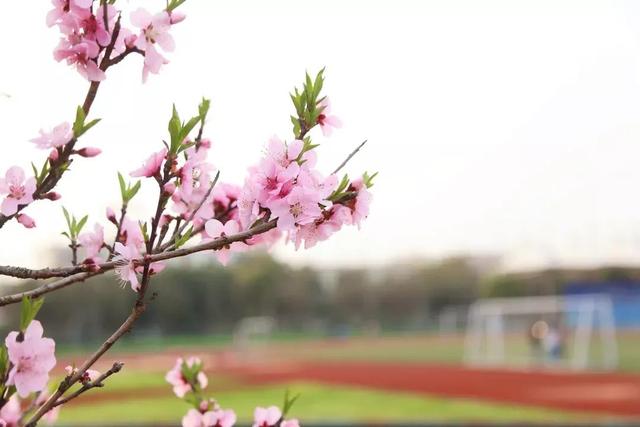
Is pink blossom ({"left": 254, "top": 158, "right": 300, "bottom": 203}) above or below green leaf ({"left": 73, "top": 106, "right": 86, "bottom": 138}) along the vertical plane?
below

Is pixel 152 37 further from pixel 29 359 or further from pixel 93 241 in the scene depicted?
pixel 29 359

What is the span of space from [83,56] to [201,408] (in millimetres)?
843

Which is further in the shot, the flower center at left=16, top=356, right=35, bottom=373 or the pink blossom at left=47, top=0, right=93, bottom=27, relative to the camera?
Result: the pink blossom at left=47, top=0, right=93, bottom=27

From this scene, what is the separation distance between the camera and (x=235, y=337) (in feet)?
156

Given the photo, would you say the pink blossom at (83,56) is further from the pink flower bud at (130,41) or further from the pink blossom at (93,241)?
the pink blossom at (93,241)

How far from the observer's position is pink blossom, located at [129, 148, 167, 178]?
1.38 metres

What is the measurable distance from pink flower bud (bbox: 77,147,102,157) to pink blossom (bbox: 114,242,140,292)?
17 centimetres

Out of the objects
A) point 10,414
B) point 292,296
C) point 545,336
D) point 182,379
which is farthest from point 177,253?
point 292,296

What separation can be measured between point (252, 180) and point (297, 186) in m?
0.10

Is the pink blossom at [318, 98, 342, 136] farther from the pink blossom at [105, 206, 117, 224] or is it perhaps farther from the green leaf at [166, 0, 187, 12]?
the pink blossom at [105, 206, 117, 224]

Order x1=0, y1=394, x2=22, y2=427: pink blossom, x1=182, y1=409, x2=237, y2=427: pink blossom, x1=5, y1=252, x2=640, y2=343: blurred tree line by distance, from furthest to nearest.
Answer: x1=5, y1=252, x2=640, y2=343: blurred tree line < x1=0, y1=394, x2=22, y2=427: pink blossom < x1=182, y1=409, x2=237, y2=427: pink blossom

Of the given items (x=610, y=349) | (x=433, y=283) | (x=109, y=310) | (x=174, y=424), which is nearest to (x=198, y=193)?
(x=174, y=424)

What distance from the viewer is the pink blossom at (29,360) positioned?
1.12 metres

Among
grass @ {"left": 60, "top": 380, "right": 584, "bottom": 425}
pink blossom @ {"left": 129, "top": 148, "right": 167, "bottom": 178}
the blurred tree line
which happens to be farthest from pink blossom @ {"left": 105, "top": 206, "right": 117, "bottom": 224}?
the blurred tree line
